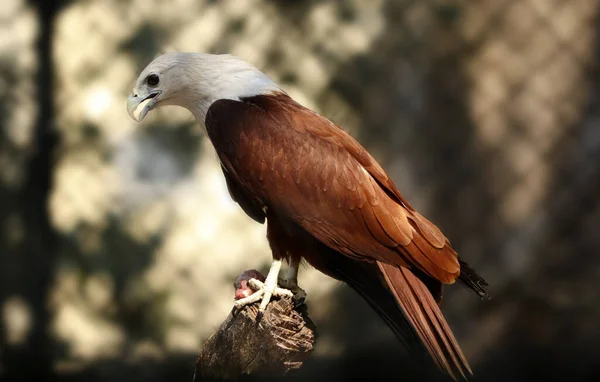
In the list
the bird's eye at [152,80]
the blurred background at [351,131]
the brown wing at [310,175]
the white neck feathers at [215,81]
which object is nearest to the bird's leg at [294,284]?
the brown wing at [310,175]

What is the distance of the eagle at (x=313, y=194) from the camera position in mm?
1784

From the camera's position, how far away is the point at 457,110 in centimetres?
366

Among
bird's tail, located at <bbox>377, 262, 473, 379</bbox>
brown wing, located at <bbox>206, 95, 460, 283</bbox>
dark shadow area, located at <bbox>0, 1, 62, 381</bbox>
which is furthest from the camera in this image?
dark shadow area, located at <bbox>0, 1, 62, 381</bbox>

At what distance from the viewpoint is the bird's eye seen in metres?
1.90

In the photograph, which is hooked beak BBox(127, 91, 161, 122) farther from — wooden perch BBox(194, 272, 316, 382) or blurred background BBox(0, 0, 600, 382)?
blurred background BBox(0, 0, 600, 382)

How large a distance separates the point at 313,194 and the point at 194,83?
1.11 feet

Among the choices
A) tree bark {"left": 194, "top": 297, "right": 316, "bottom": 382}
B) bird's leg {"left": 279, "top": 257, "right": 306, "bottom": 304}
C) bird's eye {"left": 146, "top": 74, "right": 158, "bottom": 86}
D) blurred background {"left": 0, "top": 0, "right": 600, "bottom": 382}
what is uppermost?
blurred background {"left": 0, "top": 0, "right": 600, "bottom": 382}

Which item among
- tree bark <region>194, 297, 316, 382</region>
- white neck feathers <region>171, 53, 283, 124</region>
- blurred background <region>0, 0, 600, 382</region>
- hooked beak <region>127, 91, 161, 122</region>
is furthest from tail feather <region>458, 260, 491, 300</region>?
blurred background <region>0, 0, 600, 382</region>

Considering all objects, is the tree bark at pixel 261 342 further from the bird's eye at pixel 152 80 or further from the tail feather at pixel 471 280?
the bird's eye at pixel 152 80

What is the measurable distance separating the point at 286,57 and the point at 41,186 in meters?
1.08

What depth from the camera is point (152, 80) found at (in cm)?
190

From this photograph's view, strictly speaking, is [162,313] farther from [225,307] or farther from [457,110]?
[457,110]

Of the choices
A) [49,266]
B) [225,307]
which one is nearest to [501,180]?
[225,307]

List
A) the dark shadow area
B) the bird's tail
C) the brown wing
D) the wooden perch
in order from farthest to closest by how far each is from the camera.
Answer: the dark shadow area < the wooden perch < the brown wing < the bird's tail
